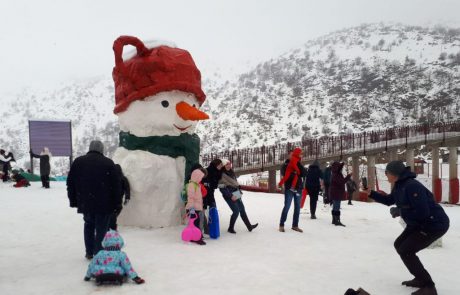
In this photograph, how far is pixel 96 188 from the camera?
4.38 meters

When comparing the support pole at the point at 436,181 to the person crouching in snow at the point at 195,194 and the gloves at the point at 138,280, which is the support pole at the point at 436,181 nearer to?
the person crouching in snow at the point at 195,194

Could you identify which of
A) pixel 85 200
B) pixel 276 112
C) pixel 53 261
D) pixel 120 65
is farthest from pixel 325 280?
pixel 276 112

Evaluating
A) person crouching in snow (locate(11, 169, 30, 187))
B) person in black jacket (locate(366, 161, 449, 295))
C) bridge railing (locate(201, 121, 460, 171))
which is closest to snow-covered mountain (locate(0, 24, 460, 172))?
bridge railing (locate(201, 121, 460, 171))

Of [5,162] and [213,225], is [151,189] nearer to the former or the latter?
[213,225]

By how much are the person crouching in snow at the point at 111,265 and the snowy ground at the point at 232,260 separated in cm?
11

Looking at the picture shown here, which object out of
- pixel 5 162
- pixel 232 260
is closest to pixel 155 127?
pixel 232 260

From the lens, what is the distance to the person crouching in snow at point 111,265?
3.84 m

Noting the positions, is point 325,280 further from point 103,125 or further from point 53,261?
point 103,125

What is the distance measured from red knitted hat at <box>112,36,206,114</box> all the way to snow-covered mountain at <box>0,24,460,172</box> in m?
35.7

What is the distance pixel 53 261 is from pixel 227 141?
40834 mm

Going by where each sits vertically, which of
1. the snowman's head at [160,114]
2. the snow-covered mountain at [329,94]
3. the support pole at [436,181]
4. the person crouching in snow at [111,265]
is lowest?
the support pole at [436,181]

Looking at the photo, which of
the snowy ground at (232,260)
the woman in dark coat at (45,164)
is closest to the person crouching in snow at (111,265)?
the snowy ground at (232,260)

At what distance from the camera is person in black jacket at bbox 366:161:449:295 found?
11.9ft

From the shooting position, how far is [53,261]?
4867 mm
